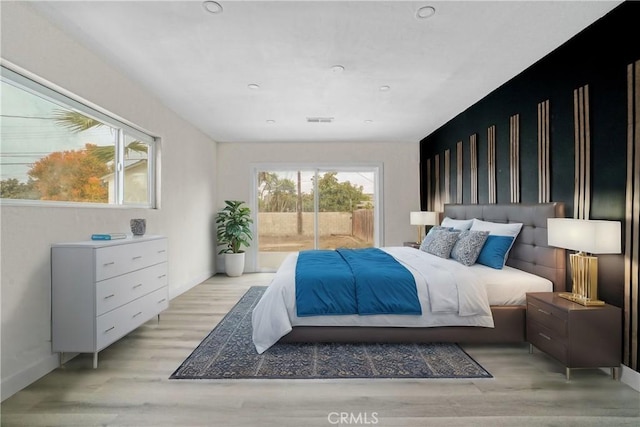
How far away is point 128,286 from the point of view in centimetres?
276

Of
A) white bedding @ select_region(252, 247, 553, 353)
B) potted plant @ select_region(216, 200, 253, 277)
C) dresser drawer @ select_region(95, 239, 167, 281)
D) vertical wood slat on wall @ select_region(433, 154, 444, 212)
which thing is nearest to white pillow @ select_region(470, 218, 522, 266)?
white bedding @ select_region(252, 247, 553, 353)

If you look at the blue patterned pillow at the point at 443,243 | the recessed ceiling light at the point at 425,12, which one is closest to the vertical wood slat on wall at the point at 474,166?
the blue patterned pillow at the point at 443,243

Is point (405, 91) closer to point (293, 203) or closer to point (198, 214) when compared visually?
point (293, 203)

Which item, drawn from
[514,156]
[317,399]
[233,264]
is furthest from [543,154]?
[233,264]

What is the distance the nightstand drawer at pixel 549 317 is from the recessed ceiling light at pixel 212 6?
313 centimetres

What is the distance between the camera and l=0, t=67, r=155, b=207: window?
7.25 ft

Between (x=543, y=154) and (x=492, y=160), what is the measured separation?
2.76 ft

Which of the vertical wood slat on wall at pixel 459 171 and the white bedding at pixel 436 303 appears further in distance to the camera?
the vertical wood slat on wall at pixel 459 171

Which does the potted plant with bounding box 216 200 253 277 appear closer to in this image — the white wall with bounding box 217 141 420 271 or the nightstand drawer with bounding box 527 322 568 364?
the white wall with bounding box 217 141 420 271

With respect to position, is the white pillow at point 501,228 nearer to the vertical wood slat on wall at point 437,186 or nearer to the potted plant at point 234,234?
the vertical wood slat on wall at point 437,186

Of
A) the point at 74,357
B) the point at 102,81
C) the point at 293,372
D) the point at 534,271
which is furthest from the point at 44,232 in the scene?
the point at 534,271

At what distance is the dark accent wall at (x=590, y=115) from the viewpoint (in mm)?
2244

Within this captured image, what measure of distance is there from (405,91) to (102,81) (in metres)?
3.04

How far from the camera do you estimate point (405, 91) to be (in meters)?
3.69
